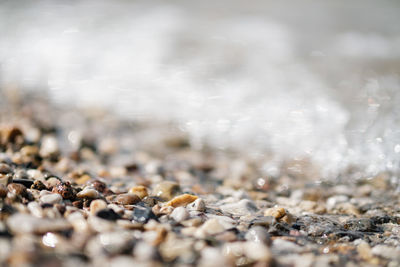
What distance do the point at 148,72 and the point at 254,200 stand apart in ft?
7.21

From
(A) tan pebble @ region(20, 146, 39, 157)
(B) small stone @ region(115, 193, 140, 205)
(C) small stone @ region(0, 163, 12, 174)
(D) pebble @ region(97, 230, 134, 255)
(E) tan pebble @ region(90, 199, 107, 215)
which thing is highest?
(D) pebble @ region(97, 230, 134, 255)

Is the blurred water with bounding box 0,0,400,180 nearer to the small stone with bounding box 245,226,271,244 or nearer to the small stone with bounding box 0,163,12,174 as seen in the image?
the small stone with bounding box 245,226,271,244

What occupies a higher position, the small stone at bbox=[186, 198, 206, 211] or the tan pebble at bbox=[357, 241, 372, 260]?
the small stone at bbox=[186, 198, 206, 211]

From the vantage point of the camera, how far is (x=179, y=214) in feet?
5.11

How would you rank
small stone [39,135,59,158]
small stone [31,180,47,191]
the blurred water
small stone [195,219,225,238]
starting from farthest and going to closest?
the blurred water, small stone [39,135,59,158], small stone [31,180,47,191], small stone [195,219,225,238]

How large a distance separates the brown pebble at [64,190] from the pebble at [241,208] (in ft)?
2.61

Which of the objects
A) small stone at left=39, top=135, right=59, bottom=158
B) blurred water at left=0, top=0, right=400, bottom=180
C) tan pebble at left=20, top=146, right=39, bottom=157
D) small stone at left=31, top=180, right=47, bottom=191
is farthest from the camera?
blurred water at left=0, top=0, right=400, bottom=180

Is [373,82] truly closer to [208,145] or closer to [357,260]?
[208,145]

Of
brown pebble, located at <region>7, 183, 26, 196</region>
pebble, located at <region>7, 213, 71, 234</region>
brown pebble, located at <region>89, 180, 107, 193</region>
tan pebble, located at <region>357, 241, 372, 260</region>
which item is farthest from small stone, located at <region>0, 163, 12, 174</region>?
tan pebble, located at <region>357, 241, 372, 260</region>

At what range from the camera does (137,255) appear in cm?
117

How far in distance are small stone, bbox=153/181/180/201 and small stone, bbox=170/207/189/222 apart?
348 millimetres

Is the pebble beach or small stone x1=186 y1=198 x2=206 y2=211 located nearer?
the pebble beach

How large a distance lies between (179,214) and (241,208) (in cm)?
44

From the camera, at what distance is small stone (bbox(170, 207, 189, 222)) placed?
5.05 feet
